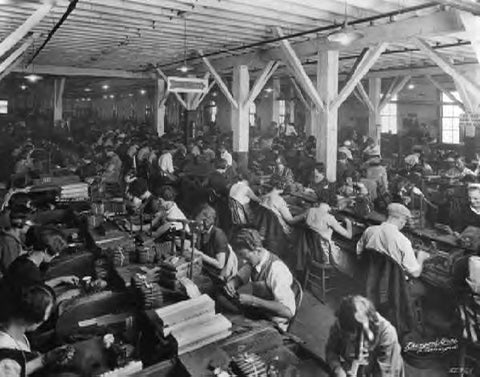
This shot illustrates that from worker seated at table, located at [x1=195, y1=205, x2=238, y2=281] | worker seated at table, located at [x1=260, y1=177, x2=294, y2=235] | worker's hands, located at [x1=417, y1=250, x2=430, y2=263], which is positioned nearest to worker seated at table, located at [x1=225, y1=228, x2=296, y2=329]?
worker seated at table, located at [x1=195, y1=205, x2=238, y2=281]

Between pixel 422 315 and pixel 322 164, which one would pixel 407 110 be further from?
pixel 422 315

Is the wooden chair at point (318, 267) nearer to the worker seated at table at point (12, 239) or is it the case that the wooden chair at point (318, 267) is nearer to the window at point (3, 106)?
the worker seated at table at point (12, 239)

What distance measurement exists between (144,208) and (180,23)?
3544 mm

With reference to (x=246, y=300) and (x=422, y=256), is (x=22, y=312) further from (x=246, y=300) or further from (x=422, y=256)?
(x=422, y=256)

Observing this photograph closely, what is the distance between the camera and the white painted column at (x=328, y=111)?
9.05 metres

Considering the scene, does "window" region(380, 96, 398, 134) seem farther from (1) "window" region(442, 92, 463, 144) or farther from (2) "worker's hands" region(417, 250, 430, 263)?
(2) "worker's hands" region(417, 250, 430, 263)

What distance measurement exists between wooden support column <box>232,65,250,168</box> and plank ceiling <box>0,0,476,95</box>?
721mm

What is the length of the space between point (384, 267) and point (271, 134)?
48.7ft

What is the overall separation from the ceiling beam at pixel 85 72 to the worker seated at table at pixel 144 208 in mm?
9561

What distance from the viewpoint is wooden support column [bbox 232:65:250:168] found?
1224 centimetres

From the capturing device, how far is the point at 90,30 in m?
8.97

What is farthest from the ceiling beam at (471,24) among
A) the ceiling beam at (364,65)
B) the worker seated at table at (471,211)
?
the ceiling beam at (364,65)

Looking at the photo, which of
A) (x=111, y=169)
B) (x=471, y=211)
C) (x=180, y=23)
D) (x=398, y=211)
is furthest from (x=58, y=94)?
(x=398, y=211)

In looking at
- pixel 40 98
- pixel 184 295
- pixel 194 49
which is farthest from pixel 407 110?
pixel 40 98
